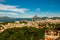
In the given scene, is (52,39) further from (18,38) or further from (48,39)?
(18,38)

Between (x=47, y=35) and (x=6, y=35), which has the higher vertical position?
(x=47, y=35)

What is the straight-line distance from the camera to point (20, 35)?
592 inches

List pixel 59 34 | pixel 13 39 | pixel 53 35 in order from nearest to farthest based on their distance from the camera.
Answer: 1. pixel 59 34
2. pixel 53 35
3. pixel 13 39

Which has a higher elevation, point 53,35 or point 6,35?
point 53,35

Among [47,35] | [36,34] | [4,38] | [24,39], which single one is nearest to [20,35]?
[24,39]

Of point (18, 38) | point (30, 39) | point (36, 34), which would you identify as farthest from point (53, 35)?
point (36, 34)

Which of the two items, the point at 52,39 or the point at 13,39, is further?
the point at 13,39

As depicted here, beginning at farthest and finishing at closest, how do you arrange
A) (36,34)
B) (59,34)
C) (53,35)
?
1. (36,34)
2. (53,35)
3. (59,34)

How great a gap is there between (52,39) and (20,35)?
10483 millimetres

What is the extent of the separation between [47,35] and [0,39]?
438 inches

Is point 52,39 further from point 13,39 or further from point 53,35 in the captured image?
point 13,39

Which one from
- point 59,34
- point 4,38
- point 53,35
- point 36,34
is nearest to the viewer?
point 59,34

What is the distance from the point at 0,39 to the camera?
1545 cm

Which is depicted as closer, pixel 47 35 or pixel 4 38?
pixel 47 35
